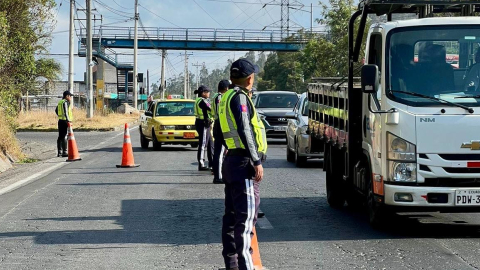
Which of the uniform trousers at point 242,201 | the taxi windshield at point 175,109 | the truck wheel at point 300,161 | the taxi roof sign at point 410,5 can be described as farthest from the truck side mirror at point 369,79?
the taxi windshield at point 175,109

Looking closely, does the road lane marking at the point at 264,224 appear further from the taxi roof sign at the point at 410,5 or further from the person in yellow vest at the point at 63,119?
the person in yellow vest at the point at 63,119

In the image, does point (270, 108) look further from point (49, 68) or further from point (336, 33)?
point (336, 33)

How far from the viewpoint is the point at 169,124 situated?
26422mm

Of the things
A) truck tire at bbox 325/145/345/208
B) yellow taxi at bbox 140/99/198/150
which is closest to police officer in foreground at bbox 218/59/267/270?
truck tire at bbox 325/145/345/208

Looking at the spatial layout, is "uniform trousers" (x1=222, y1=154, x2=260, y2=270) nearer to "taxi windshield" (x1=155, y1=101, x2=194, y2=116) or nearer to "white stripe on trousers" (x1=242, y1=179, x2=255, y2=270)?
"white stripe on trousers" (x1=242, y1=179, x2=255, y2=270)

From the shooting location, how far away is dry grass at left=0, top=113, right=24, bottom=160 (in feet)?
75.8

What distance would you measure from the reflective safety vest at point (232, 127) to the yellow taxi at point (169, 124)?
61.9 ft

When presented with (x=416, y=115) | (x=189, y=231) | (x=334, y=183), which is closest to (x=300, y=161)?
(x=334, y=183)

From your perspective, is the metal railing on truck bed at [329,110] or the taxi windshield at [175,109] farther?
the taxi windshield at [175,109]

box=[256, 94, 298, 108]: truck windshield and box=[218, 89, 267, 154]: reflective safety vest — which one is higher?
box=[256, 94, 298, 108]: truck windshield

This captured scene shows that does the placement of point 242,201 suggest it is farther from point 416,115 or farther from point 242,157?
point 416,115

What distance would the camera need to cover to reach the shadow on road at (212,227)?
9.91 m

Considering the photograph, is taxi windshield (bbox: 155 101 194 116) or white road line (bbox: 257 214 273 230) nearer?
white road line (bbox: 257 214 273 230)

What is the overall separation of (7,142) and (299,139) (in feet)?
26.6
